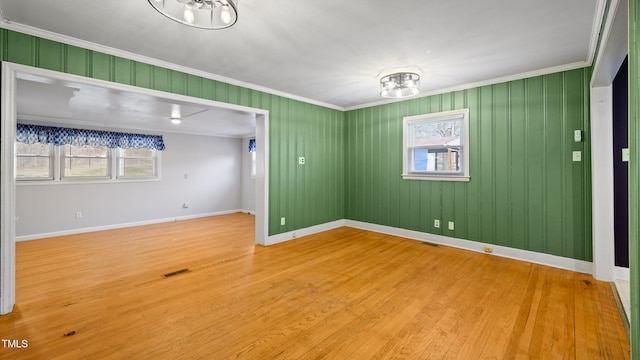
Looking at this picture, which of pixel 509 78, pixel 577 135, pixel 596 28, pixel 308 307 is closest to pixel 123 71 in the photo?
pixel 308 307

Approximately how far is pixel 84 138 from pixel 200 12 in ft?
18.8

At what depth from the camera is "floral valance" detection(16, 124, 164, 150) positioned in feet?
17.2

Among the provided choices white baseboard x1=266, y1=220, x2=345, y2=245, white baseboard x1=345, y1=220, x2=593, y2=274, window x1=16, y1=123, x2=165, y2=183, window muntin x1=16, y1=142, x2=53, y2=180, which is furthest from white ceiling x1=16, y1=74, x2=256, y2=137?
white baseboard x1=345, y1=220, x2=593, y2=274

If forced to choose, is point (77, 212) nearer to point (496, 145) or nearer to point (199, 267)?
point (199, 267)

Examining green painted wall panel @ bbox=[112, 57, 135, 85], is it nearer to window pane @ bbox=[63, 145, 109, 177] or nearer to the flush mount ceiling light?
the flush mount ceiling light

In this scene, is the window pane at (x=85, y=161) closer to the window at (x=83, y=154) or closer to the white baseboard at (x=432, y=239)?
the window at (x=83, y=154)

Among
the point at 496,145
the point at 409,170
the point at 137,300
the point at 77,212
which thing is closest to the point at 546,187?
the point at 496,145

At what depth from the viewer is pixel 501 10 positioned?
2.20 metres

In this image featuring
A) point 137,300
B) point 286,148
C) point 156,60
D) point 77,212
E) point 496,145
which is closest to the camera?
point 137,300

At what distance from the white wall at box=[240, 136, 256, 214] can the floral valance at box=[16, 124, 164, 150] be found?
7.46 feet

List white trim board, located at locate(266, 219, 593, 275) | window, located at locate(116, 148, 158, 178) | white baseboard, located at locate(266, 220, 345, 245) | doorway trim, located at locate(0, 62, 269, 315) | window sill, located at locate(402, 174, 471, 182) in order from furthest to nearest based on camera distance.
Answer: window, located at locate(116, 148, 158, 178)
white baseboard, located at locate(266, 220, 345, 245)
window sill, located at locate(402, 174, 471, 182)
white trim board, located at locate(266, 219, 593, 275)
doorway trim, located at locate(0, 62, 269, 315)

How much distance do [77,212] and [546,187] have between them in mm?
8218

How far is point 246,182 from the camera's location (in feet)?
27.3

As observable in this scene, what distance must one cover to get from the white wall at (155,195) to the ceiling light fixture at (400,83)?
572 centimetres
